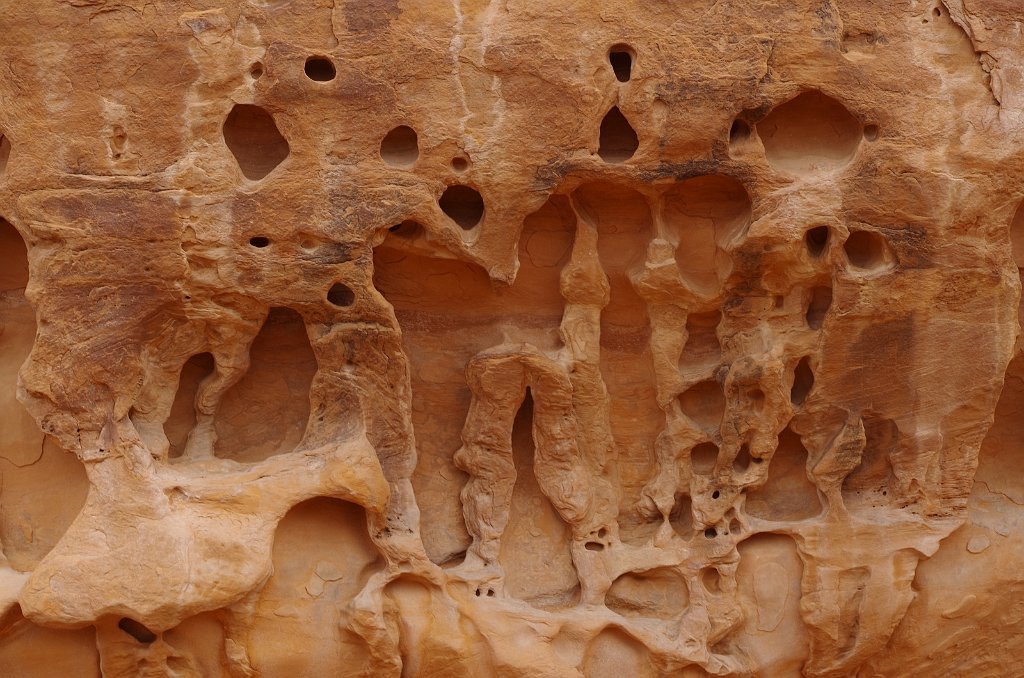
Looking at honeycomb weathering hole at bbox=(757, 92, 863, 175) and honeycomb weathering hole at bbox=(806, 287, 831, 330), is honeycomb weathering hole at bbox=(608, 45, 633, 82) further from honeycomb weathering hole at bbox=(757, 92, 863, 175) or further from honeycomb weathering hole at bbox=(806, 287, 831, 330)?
honeycomb weathering hole at bbox=(806, 287, 831, 330)

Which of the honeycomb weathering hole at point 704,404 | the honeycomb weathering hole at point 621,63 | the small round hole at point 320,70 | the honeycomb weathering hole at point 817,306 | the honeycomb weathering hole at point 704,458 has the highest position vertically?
the honeycomb weathering hole at point 621,63

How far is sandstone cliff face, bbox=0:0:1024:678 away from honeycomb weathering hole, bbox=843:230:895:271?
15mm

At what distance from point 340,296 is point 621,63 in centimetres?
122

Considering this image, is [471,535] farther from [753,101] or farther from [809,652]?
[753,101]

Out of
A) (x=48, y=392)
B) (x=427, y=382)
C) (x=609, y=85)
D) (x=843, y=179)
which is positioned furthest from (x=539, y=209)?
(x=48, y=392)

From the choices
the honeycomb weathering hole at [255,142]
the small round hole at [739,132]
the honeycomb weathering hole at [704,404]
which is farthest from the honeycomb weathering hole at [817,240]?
the honeycomb weathering hole at [255,142]

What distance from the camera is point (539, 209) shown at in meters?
3.94

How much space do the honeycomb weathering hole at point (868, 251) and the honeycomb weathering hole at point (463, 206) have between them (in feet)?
4.16

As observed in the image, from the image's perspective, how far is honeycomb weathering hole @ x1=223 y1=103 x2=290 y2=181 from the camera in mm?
3785

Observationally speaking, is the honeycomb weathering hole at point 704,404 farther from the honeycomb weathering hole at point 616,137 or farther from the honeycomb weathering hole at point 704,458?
the honeycomb weathering hole at point 616,137

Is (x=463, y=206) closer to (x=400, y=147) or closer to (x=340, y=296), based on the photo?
(x=400, y=147)

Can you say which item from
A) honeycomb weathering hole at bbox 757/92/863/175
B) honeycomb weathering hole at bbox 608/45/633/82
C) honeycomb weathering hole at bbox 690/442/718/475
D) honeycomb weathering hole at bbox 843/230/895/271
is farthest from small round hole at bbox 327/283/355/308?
honeycomb weathering hole at bbox 843/230/895/271

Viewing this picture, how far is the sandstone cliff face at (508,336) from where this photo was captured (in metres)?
3.59

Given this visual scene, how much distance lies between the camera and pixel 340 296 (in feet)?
12.5
